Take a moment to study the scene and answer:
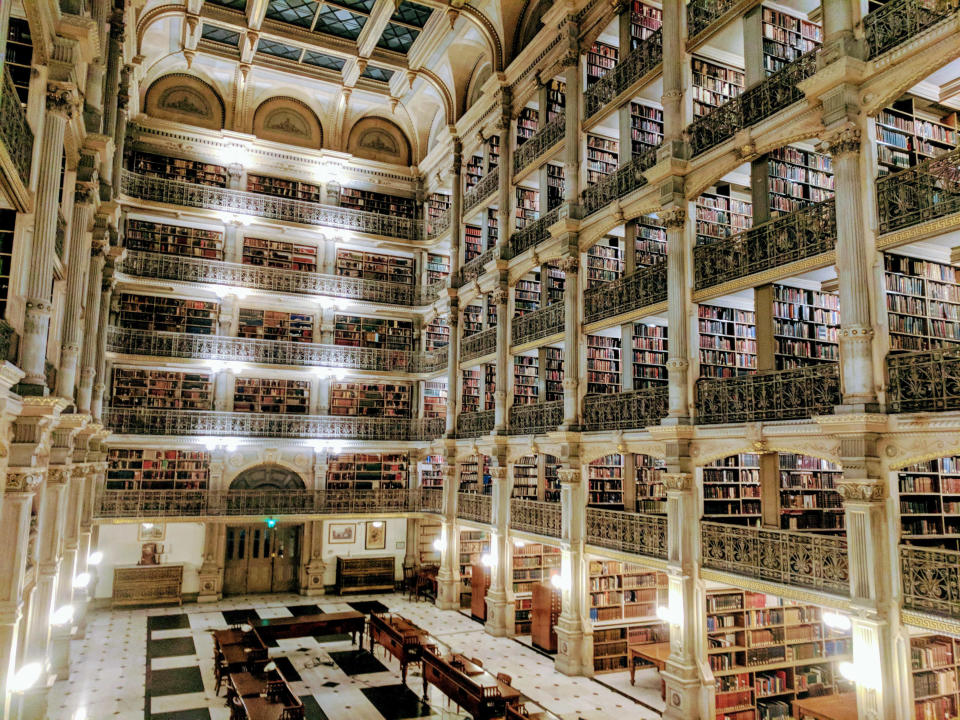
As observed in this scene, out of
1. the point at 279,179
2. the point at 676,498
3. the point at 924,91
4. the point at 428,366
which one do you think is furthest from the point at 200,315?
the point at 924,91

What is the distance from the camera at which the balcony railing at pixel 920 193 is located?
6.14 meters

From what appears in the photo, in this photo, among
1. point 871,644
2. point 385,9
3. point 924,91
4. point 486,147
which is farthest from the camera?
point 486,147

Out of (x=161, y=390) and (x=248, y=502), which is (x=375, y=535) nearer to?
(x=248, y=502)

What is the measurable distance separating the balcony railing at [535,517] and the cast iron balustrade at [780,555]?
3472 mm

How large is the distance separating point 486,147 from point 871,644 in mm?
11949

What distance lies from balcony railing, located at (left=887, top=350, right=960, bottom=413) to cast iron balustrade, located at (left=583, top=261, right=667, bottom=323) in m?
3.42

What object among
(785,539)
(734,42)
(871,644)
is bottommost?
(871,644)

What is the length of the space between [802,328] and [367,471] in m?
11.7

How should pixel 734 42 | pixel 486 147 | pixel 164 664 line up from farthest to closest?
1. pixel 486 147
2. pixel 164 664
3. pixel 734 42

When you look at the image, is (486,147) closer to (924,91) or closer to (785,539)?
(924,91)

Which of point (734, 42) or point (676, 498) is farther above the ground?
point (734, 42)

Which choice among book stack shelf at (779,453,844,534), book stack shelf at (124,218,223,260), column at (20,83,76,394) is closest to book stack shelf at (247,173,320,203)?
book stack shelf at (124,218,223,260)

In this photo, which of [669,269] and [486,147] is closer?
[669,269]

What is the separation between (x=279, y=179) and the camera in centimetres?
1767
